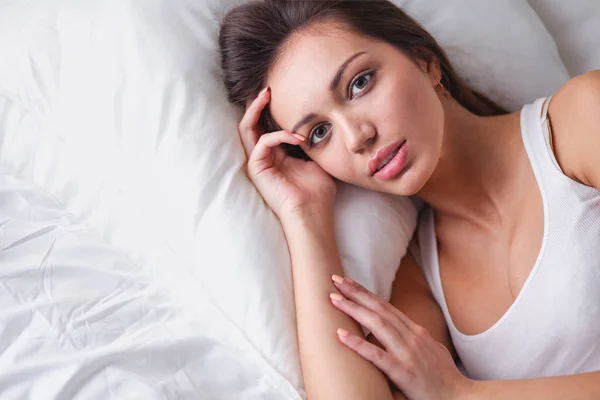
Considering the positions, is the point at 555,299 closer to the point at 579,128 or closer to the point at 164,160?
the point at 579,128

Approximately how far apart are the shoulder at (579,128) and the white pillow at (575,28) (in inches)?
16.8

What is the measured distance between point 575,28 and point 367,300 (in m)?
0.90

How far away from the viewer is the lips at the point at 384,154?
1104 millimetres

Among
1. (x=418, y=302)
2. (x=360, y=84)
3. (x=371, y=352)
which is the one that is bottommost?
(x=418, y=302)

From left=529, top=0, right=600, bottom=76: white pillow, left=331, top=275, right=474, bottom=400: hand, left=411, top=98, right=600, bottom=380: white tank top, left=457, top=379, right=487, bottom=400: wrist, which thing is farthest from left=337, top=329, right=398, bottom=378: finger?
left=529, top=0, right=600, bottom=76: white pillow

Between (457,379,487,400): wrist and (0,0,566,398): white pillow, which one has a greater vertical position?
(0,0,566,398): white pillow

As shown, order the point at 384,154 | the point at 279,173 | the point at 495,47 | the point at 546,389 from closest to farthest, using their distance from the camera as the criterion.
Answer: the point at 546,389, the point at 384,154, the point at 279,173, the point at 495,47

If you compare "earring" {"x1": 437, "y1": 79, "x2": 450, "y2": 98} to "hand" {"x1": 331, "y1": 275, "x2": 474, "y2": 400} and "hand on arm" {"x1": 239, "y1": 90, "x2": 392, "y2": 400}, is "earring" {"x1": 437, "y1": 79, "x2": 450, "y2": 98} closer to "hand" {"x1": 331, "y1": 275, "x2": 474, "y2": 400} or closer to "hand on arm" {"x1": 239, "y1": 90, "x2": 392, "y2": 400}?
"hand on arm" {"x1": 239, "y1": 90, "x2": 392, "y2": 400}

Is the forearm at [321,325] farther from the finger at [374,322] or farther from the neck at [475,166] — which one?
the neck at [475,166]

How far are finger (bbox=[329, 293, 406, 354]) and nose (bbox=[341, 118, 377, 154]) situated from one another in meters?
0.25

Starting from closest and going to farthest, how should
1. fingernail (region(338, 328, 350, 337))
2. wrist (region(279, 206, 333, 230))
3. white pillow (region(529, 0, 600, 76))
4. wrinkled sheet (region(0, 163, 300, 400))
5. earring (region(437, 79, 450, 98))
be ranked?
wrinkled sheet (region(0, 163, 300, 400)) < fingernail (region(338, 328, 350, 337)) < wrist (region(279, 206, 333, 230)) < earring (region(437, 79, 450, 98)) < white pillow (region(529, 0, 600, 76))

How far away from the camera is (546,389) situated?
1000 millimetres

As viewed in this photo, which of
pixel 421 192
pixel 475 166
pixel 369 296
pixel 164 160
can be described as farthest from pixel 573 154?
pixel 164 160

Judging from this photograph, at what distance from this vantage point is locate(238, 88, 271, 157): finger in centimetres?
121
